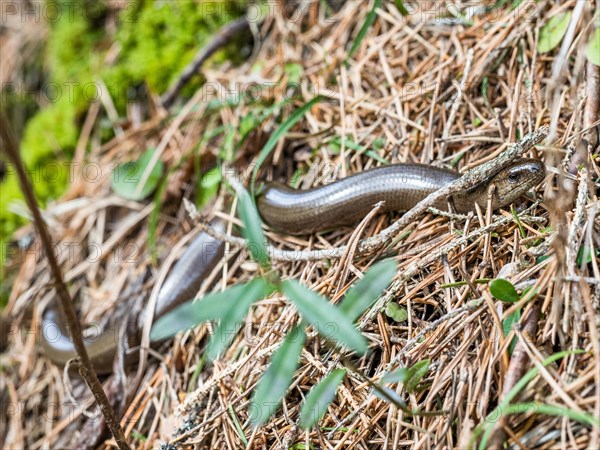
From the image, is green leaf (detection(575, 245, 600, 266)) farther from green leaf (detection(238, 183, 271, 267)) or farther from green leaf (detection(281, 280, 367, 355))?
green leaf (detection(238, 183, 271, 267))

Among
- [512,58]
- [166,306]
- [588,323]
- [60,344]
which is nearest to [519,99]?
[512,58]

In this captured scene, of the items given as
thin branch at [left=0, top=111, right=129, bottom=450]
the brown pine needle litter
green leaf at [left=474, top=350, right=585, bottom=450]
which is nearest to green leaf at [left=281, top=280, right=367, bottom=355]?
the brown pine needle litter

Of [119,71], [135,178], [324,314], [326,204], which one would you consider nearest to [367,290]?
[324,314]

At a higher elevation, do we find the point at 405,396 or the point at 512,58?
the point at 512,58

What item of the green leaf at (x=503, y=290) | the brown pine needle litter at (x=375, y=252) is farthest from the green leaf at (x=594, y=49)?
the green leaf at (x=503, y=290)

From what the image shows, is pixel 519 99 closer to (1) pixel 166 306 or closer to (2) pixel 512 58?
(2) pixel 512 58

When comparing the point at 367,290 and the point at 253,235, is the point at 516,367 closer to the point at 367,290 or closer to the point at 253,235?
the point at 367,290
